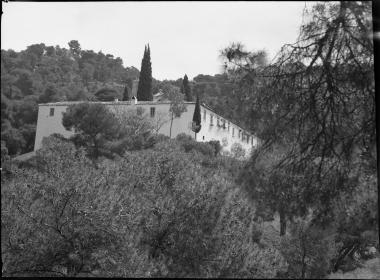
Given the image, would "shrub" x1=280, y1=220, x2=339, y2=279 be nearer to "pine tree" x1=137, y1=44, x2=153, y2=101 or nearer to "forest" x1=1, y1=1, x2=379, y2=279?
"forest" x1=1, y1=1, x2=379, y2=279

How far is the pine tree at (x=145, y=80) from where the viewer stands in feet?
11.4

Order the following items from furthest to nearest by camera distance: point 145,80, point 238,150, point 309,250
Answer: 1. point 145,80
2. point 309,250
3. point 238,150

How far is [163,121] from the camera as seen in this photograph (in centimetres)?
468

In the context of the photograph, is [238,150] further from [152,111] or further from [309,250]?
[152,111]

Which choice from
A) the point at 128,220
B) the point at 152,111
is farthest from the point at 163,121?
the point at 128,220

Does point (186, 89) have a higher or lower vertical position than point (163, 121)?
higher

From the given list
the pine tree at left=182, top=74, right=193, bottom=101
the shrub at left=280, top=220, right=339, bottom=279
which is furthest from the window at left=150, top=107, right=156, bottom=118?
the shrub at left=280, top=220, right=339, bottom=279

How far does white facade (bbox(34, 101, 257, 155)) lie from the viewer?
3.08 m

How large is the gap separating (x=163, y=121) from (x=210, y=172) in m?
0.74

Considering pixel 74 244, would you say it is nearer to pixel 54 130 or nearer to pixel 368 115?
pixel 54 130

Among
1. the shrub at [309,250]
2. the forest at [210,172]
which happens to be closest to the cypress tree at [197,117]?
the forest at [210,172]

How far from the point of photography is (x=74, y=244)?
448 centimetres

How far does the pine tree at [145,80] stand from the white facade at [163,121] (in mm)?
130

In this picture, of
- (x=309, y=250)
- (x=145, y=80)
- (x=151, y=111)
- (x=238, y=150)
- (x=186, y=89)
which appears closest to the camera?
(x=238, y=150)
